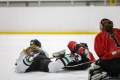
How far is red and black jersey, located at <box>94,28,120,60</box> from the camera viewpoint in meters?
1.86

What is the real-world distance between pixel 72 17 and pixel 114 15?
182 cm

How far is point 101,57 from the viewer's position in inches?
76.2

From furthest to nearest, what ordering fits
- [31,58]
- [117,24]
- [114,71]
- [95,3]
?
[95,3]
[117,24]
[31,58]
[114,71]

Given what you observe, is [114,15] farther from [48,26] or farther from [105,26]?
[105,26]

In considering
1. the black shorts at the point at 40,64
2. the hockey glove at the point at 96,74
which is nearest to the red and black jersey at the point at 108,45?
the hockey glove at the point at 96,74

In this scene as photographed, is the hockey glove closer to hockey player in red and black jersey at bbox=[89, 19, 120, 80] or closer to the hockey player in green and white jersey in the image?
hockey player in red and black jersey at bbox=[89, 19, 120, 80]

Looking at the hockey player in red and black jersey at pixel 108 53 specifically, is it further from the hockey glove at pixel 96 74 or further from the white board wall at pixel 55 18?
the white board wall at pixel 55 18

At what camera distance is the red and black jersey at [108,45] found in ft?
6.09

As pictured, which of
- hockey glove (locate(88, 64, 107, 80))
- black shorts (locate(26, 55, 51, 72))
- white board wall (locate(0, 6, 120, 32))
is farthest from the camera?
white board wall (locate(0, 6, 120, 32))

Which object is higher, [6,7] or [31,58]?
[6,7]

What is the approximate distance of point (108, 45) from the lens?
6.15ft

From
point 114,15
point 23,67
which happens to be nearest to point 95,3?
point 114,15

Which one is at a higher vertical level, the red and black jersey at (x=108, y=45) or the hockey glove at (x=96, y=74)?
the red and black jersey at (x=108, y=45)

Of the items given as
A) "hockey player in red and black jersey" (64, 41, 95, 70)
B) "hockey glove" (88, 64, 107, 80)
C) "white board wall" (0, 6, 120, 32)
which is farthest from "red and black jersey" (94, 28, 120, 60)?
"white board wall" (0, 6, 120, 32)
